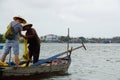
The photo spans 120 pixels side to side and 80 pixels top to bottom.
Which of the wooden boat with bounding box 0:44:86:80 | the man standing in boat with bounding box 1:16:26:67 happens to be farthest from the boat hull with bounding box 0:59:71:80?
the man standing in boat with bounding box 1:16:26:67

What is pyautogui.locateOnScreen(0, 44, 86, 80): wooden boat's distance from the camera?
16.3m

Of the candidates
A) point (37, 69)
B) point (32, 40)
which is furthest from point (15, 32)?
point (37, 69)

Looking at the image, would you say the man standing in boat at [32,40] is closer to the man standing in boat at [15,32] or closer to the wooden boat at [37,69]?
the wooden boat at [37,69]

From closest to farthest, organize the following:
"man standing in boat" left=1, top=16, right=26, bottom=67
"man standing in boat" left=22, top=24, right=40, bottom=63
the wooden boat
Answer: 1. "man standing in boat" left=1, top=16, right=26, bottom=67
2. the wooden boat
3. "man standing in boat" left=22, top=24, right=40, bottom=63

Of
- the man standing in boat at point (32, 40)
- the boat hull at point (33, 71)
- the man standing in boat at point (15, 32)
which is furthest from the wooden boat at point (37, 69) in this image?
the man standing in boat at point (15, 32)

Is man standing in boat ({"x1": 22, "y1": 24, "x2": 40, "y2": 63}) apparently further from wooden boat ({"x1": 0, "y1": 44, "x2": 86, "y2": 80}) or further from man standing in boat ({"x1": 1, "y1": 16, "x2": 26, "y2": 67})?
man standing in boat ({"x1": 1, "y1": 16, "x2": 26, "y2": 67})

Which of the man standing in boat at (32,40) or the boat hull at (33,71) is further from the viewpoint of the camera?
the man standing in boat at (32,40)

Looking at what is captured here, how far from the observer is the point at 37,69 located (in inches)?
711

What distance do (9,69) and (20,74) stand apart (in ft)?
2.97

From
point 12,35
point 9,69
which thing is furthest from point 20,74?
point 12,35

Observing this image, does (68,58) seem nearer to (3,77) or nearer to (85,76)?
(85,76)

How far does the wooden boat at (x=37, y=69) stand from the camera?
53.5ft

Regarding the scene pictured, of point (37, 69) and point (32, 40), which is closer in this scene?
point (32, 40)

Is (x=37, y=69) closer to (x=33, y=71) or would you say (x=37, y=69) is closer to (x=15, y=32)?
(x=33, y=71)
